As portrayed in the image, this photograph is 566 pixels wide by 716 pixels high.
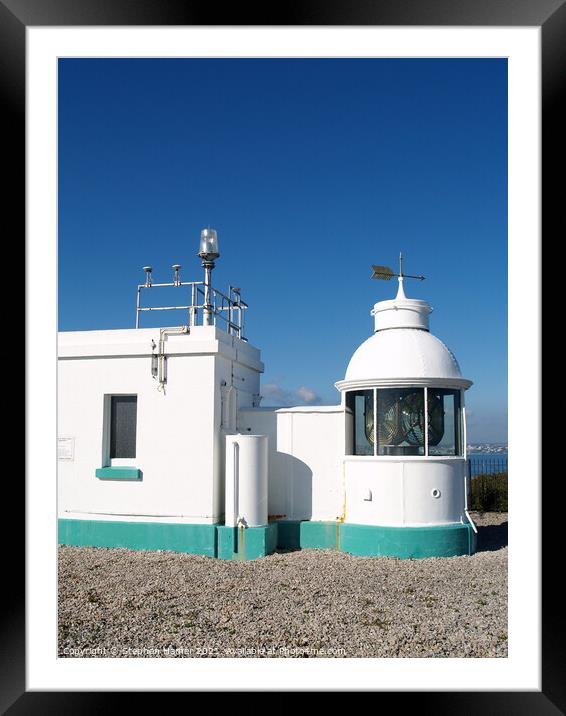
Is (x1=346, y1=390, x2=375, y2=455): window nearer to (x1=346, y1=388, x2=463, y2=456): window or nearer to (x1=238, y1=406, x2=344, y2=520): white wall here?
(x1=346, y1=388, x2=463, y2=456): window

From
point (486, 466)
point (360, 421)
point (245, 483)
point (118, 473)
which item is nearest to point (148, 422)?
point (118, 473)

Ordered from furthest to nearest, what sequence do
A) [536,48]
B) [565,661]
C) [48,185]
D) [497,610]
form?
[497,610] < [48,185] < [536,48] < [565,661]

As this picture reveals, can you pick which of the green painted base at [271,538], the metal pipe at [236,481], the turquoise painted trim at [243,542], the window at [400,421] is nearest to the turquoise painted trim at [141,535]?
the green painted base at [271,538]

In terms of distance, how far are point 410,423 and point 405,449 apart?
440 millimetres

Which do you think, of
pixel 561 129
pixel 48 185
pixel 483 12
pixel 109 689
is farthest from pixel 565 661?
pixel 48 185

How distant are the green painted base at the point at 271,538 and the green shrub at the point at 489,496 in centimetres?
569

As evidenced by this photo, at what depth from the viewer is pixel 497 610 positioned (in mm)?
6992

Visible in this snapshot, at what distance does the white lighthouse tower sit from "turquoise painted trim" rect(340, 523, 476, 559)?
0.02 meters

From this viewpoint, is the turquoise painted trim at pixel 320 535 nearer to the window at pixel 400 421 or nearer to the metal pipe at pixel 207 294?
the window at pixel 400 421

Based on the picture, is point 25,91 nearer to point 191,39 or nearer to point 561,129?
point 191,39

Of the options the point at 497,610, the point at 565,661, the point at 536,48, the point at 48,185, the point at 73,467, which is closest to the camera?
the point at 565,661

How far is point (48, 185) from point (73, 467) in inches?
327

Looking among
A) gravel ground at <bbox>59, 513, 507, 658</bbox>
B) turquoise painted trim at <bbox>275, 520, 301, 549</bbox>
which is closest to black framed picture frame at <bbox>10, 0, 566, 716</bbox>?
gravel ground at <bbox>59, 513, 507, 658</bbox>

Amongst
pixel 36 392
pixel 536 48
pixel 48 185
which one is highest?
pixel 536 48
